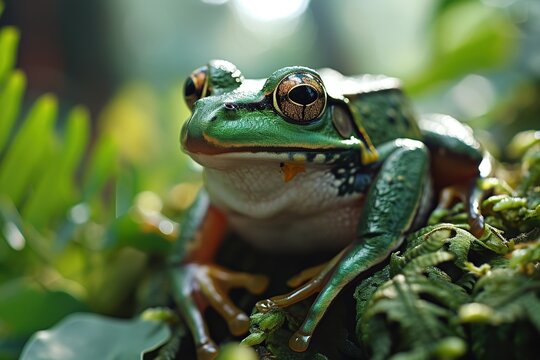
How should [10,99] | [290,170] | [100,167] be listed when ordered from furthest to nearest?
1. [100,167]
2. [10,99]
3. [290,170]

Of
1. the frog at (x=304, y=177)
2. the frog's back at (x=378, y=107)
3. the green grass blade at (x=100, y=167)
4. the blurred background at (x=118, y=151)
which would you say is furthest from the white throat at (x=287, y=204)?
the green grass blade at (x=100, y=167)

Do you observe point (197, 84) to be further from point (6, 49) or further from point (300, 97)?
point (6, 49)

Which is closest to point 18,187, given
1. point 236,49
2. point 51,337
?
point 51,337

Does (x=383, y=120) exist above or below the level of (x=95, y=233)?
above

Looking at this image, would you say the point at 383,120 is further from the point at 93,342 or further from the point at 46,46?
the point at 46,46

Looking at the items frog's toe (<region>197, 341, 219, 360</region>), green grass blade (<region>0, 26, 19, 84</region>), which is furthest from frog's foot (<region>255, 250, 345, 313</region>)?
green grass blade (<region>0, 26, 19, 84</region>)

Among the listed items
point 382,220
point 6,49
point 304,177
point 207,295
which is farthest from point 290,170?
point 6,49

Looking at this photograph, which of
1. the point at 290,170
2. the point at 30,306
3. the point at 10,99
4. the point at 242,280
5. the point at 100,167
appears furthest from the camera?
the point at 100,167
